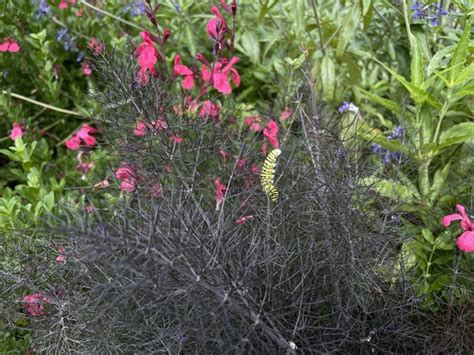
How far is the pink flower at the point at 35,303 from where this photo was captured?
57.6 inches

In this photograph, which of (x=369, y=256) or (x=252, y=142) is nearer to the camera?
(x=369, y=256)

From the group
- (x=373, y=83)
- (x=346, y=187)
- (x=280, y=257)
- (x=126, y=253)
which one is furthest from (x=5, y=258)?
(x=373, y=83)

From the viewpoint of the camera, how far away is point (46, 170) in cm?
252

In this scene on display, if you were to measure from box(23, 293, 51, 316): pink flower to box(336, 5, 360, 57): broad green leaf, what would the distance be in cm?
131

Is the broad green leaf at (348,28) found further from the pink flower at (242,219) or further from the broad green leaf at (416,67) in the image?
the pink flower at (242,219)

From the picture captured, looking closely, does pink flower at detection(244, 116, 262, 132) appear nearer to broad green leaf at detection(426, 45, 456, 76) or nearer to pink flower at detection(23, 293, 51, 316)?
broad green leaf at detection(426, 45, 456, 76)

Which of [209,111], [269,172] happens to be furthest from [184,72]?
[269,172]

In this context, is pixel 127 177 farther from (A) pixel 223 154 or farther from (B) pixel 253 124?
(B) pixel 253 124

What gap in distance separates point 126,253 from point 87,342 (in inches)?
11.0

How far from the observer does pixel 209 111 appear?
173 centimetres

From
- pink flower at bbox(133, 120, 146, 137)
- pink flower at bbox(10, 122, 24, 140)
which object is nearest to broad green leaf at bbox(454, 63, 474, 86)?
pink flower at bbox(133, 120, 146, 137)

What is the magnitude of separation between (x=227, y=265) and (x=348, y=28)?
1.30m

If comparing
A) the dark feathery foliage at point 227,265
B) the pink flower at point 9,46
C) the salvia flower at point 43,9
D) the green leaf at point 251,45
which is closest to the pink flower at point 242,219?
the dark feathery foliage at point 227,265

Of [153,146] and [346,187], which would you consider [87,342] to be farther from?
[346,187]
